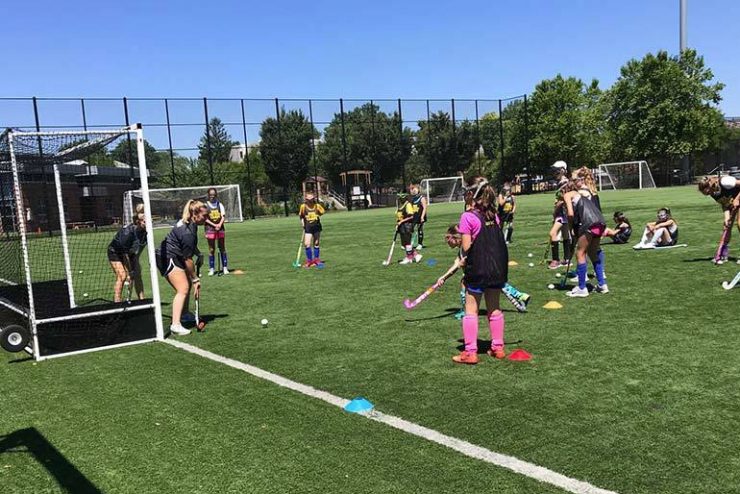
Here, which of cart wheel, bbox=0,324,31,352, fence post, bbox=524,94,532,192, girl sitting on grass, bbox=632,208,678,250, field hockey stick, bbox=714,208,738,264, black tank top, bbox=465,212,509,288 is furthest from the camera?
fence post, bbox=524,94,532,192

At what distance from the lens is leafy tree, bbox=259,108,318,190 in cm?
6081

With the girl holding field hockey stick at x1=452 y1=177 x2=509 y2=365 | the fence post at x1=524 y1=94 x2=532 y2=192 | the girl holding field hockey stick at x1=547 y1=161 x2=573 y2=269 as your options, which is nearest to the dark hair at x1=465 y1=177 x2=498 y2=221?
the girl holding field hockey stick at x1=452 y1=177 x2=509 y2=365

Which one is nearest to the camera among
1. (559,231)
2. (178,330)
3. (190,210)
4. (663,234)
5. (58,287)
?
(190,210)

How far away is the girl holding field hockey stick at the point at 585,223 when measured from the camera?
8.84m

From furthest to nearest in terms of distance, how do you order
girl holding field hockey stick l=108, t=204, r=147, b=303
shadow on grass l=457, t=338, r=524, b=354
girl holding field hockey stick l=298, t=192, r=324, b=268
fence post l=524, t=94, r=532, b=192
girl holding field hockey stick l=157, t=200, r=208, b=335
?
fence post l=524, t=94, r=532, b=192 → girl holding field hockey stick l=298, t=192, r=324, b=268 → girl holding field hockey stick l=108, t=204, r=147, b=303 → girl holding field hockey stick l=157, t=200, r=208, b=335 → shadow on grass l=457, t=338, r=524, b=354

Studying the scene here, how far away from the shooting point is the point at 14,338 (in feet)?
24.0

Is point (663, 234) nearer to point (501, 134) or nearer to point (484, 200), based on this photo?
point (484, 200)

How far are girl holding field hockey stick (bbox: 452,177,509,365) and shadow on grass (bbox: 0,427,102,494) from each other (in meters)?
3.66

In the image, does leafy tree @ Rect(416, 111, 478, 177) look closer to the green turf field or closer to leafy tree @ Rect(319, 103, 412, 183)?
leafy tree @ Rect(319, 103, 412, 183)

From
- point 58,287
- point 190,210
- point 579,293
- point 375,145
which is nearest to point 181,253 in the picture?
point 190,210

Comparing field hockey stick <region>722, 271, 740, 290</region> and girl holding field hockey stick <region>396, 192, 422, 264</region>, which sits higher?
girl holding field hockey stick <region>396, 192, 422, 264</region>

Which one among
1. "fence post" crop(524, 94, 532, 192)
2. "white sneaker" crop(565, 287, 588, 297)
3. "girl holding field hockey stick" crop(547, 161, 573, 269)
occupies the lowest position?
"white sneaker" crop(565, 287, 588, 297)

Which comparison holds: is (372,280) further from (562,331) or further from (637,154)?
(637,154)

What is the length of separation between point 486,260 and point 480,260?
0.06 metres
